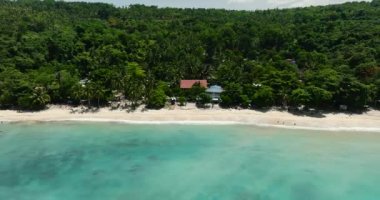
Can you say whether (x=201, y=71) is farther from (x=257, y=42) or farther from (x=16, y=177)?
(x=16, y=177)

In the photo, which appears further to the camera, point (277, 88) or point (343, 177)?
point (277, 88)

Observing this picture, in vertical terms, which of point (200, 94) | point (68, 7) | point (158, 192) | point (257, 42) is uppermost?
point (68, 7)

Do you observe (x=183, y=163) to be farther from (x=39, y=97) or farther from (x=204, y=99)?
(x=39, y=97)

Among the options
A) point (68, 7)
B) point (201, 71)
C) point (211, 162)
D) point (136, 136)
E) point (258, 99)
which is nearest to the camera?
point (211, 162)

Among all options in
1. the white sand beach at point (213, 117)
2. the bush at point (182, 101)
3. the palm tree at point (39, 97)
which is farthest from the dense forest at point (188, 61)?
the white sand beach at point (213, 117)

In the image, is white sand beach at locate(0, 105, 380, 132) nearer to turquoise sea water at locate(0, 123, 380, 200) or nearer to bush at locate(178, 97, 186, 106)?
bush at locate(178, 97, 186, 106)

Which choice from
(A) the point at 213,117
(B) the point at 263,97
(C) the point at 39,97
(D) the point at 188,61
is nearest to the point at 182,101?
(A) the point at 213,117

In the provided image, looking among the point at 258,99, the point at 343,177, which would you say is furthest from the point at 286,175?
the point at 258,99
